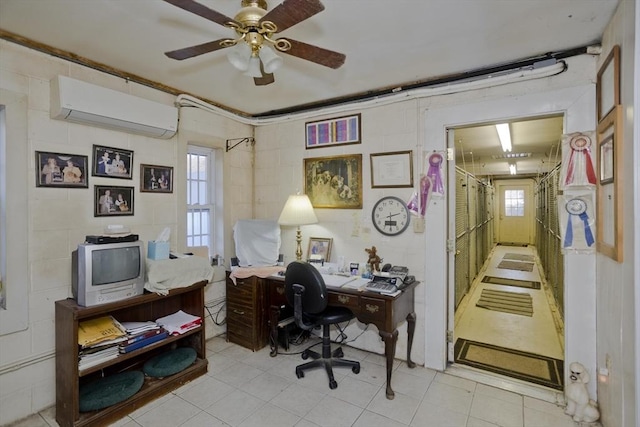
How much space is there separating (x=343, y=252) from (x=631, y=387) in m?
2.20

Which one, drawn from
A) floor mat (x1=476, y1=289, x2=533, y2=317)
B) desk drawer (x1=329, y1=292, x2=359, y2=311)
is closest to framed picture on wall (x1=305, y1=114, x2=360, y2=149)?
desk drawer (x1=329, y1=292, x2=359, y2=311)

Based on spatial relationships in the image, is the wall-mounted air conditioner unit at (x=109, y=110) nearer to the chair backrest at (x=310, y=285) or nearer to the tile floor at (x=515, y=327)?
the chair backrest at (x=310, y=285)

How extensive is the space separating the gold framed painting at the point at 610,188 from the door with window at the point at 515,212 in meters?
10.1

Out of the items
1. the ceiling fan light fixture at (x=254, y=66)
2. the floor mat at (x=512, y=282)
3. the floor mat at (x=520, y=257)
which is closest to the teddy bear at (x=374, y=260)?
the ceiling fan light fixture at (x=254, y=66)

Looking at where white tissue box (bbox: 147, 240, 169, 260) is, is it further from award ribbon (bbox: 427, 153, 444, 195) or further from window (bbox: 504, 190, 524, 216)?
window (bbox: 504, 190, 524, 216)

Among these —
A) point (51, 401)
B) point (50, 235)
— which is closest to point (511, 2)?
point (50, 235)

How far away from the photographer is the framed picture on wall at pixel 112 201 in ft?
8.17

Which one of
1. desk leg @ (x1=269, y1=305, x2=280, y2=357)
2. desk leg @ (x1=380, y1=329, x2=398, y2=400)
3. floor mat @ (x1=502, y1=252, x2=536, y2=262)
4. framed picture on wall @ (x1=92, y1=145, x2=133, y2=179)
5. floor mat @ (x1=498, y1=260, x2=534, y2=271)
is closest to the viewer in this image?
desk leg @ (x1=380, y1=329, x2=398, y2=400)

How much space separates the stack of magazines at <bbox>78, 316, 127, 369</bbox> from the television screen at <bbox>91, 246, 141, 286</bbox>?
0.36 meters

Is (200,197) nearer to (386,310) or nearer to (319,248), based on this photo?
(319,248)

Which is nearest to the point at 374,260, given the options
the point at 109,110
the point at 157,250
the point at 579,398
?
the point at 579,398

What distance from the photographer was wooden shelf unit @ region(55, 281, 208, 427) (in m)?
2.02

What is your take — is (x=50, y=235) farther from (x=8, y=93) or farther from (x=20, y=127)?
(x=8, y=93)

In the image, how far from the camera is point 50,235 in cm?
225
